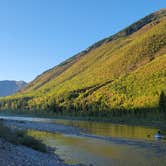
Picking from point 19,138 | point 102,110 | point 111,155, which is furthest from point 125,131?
point 102,110

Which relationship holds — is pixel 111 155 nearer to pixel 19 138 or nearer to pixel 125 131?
pixel 19 138

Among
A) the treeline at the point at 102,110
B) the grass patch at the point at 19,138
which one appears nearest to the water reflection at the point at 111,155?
the grass patch at the point at 19,138

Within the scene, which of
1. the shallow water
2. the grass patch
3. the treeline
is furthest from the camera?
the treeline

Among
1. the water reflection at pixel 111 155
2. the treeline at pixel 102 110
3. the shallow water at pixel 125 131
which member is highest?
the treeline at pixel 102 110

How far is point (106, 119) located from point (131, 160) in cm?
7685

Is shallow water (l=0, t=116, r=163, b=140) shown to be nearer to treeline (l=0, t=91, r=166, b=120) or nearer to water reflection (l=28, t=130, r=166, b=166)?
water reflection (l=28, t=130, r=166, b=166)

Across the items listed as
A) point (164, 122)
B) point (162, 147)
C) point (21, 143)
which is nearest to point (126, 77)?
point (164, 122)

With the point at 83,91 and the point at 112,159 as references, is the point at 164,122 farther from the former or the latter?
the point at 83,91

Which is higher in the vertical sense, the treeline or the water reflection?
A: the treeline

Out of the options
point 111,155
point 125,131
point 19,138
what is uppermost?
point 19,138

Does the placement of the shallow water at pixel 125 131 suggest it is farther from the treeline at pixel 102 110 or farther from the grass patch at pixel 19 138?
the grass patch at pixel 19 138

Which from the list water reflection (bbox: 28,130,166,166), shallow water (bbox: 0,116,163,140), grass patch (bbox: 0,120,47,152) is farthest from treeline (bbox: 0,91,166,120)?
grass patch (bbox: 0,120,47,152)

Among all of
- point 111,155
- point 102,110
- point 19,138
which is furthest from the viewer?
point 102,110

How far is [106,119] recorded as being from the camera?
361 feet
